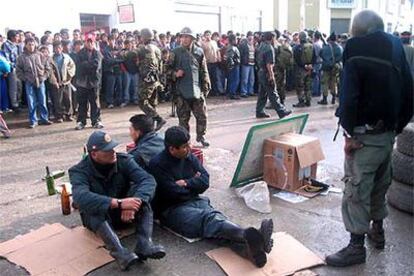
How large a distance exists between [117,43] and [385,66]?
9028 millimetres

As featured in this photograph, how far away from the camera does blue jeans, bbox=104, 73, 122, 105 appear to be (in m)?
10.9

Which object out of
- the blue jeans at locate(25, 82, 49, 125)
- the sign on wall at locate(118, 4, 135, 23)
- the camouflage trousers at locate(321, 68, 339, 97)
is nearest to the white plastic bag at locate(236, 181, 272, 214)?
the blue jeans at locate(25, 82, 49, 125)

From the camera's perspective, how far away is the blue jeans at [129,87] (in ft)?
37.1

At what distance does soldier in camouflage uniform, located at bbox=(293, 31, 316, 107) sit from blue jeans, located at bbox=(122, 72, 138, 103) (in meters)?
4.08

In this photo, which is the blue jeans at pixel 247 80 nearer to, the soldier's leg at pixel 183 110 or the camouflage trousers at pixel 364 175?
the soldier's leg at pixel 183 110

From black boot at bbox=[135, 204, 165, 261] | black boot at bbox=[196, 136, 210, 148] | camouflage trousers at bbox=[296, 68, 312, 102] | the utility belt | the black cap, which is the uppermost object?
the utility belt

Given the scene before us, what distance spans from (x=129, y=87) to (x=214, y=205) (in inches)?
287

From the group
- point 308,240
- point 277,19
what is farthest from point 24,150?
point 277,19

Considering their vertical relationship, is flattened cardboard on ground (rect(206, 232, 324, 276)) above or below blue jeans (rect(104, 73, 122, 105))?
below

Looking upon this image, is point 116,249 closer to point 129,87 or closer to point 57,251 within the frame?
point 57,251

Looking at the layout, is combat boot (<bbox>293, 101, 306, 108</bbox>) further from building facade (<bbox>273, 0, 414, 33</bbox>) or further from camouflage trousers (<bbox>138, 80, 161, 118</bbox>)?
building facade (<bbox>273, 0, 414, 33</bbox>)

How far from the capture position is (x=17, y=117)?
394 inches

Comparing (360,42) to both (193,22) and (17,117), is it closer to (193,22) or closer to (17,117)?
(17,117)

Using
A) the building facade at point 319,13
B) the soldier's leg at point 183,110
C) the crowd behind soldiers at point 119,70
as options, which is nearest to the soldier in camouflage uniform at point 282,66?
the crowd behind soldiers at point 119,70
